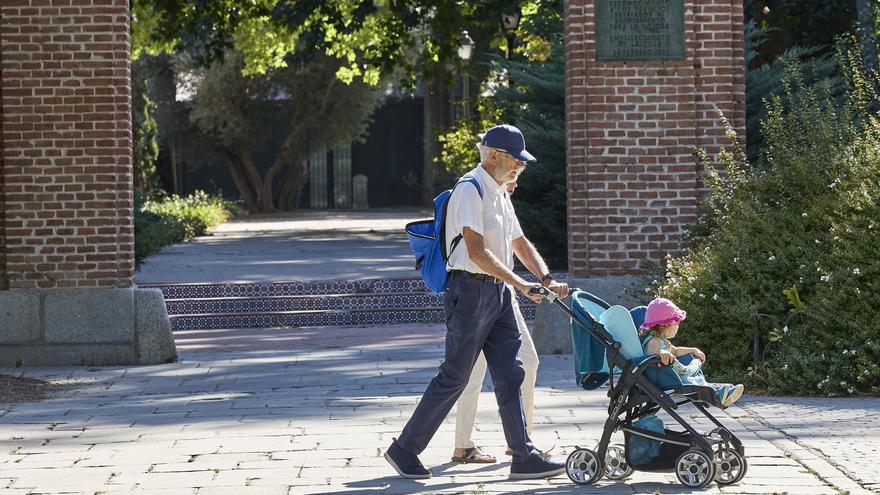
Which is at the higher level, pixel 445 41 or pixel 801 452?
pixel 445 41

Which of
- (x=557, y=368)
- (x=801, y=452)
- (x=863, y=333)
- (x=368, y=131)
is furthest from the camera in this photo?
(x=368, y=131)

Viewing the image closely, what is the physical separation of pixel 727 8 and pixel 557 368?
362 cm

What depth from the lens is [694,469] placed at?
6871mm

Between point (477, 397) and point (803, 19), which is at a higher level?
point (803, 19)

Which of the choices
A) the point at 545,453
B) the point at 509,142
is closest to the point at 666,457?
the point at 545,453

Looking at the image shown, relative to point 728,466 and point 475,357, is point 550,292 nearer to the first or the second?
point 475,357

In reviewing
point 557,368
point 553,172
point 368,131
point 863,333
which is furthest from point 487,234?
point 368,131

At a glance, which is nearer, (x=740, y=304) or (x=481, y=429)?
(x=481, y=429)

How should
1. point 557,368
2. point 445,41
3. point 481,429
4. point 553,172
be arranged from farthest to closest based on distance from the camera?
point 445,41 → point 553,172 → point 557,368 → point 481,429

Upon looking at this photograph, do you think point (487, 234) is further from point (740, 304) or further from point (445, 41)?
point (445, 41)

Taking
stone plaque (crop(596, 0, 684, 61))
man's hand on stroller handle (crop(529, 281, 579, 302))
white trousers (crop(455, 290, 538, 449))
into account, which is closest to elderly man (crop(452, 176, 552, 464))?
white trousers (crop(455, 290, 538, 449))

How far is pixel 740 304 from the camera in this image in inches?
414

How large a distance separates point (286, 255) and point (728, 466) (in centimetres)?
1710

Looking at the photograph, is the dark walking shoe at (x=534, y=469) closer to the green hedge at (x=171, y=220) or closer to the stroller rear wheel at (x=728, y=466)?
the stroller rear wheel at (x=728, y=466)
